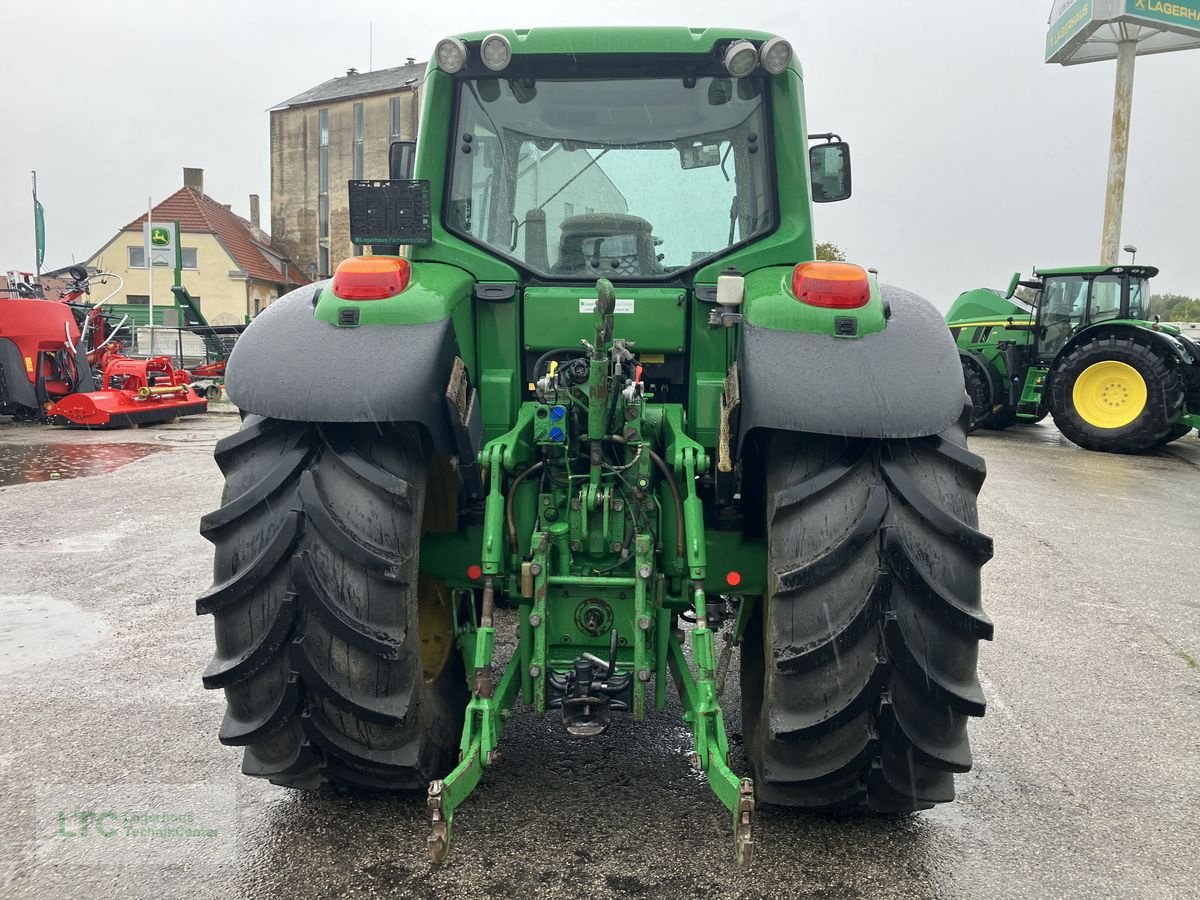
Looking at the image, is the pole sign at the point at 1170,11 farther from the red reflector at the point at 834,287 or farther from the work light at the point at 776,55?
the red reflector at the point at 834,287

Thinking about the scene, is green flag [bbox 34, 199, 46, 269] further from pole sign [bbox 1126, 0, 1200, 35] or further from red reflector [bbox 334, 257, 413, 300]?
pole sign [bbox 1126, 0, 1200, 35]

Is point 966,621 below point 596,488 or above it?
below

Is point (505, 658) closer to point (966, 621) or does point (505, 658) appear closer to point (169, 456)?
point (966, 621)

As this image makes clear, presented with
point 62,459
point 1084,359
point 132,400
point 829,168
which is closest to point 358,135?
point 132,400

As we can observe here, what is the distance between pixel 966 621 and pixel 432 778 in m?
1.48

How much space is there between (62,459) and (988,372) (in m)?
12.2

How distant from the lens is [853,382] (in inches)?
95.3

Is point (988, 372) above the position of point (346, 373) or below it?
below

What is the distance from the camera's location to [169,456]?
35.0 ft

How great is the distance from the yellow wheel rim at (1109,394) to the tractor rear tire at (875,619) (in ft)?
38.9

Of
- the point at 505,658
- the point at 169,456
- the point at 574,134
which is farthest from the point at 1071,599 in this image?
the point at 169,456

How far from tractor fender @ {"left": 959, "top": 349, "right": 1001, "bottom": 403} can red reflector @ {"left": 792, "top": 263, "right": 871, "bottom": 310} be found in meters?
12.8

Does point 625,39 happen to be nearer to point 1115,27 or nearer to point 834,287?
point 834,287

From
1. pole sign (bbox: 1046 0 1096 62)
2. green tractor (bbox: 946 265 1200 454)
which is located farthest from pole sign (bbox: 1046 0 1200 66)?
green tractor (bbox: 946 265 1200 454)
